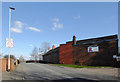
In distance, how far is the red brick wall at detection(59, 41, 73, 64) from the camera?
120ft

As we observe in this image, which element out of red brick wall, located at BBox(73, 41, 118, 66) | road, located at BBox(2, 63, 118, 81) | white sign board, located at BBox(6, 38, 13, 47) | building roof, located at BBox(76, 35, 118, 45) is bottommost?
road, located at BBox(2, 63, 118, 81)

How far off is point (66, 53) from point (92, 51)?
Answer: 10.1m

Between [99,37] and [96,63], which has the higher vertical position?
[99,37]

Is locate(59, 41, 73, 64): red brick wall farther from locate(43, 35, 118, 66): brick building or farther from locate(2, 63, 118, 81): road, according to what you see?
locate(2, 63, 118, 81): road

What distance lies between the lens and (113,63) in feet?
86.6

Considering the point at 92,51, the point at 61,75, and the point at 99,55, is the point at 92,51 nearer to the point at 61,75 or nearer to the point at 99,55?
the point at 99,55

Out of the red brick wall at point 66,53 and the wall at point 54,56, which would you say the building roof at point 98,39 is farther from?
the wall at point 54,56

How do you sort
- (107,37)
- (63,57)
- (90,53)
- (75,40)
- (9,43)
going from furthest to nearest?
(63,57) → (75,40) → (90,53) → (107,37) → (9,43)

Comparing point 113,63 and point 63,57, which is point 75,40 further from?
point 113,63

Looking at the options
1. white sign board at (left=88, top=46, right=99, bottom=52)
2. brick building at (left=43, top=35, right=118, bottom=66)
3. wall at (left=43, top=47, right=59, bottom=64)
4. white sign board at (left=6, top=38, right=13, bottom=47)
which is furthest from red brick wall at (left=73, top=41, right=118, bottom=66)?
white sign board at (left=6, top=38, right=13, bottom=47)

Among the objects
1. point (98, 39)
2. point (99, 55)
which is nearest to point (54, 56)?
point (99, 55)

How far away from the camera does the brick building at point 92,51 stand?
27.1m

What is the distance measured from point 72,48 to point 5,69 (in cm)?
2250

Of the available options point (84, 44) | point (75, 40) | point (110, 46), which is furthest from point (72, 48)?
point (110, 46)
